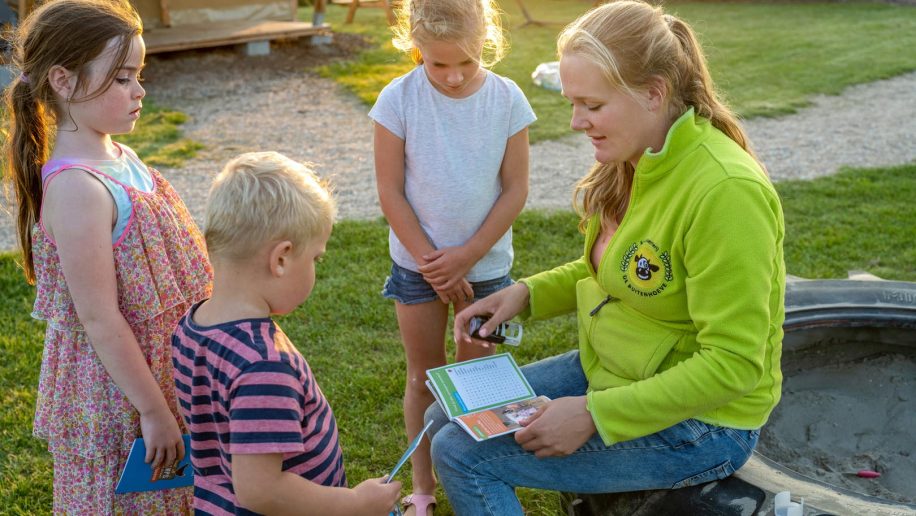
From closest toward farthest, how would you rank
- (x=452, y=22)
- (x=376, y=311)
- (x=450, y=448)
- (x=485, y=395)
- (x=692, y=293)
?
(x=692, y=293) → (x=450, y=448) → (x=485, y=395) → (x=452, y=22) → (x=376, y=311)

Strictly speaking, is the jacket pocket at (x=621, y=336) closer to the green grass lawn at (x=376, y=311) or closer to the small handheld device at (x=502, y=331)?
the small handheld device at (x=502, y=331)

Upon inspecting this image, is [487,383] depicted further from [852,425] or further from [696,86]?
[852,425]

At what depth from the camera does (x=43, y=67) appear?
2.40 metres

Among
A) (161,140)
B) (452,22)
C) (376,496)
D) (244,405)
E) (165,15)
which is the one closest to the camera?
(244,405)

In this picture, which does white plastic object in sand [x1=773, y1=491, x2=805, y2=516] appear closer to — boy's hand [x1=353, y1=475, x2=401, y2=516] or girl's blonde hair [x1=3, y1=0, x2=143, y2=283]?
boy's hand [x1=353, y1=475, x2=401, y2=516]

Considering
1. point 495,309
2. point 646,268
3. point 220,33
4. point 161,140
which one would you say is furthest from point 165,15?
point 646,268

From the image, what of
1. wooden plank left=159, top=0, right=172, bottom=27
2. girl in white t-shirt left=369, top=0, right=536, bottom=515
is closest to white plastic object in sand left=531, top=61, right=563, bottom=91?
wooden plank left=159, top=0, right=172, bottom=27

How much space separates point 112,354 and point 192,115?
730cm

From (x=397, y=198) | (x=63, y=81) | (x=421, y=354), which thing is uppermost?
(x=63, y=81)

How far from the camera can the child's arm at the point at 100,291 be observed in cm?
232

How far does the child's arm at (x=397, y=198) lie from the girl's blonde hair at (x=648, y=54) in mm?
815

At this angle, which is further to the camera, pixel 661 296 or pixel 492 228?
pixel 492 228

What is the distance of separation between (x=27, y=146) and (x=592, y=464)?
172cm

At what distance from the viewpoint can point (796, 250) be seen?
559cm
